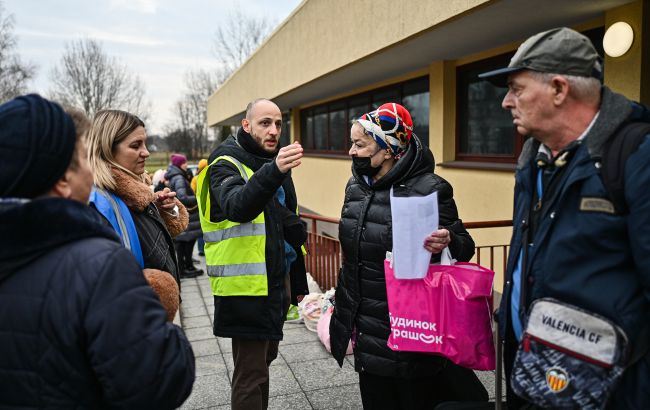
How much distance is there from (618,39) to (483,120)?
8.24 ft

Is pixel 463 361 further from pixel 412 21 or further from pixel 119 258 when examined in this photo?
pixel 412 21

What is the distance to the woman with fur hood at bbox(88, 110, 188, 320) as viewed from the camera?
7.33ft

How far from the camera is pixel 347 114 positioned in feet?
39.4

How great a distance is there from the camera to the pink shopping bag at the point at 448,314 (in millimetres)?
2291

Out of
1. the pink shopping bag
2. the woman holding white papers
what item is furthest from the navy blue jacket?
the woman holding white papers

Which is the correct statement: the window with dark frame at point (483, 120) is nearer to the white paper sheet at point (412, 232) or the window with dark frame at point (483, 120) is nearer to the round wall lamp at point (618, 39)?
the round wall lamp at point (618, 39)

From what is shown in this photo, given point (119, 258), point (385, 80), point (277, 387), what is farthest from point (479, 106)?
point (119, 258)

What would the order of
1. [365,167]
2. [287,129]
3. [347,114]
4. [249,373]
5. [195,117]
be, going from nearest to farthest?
Answer: [365,167], [249,373], [347,114], [287,129], [195,117]

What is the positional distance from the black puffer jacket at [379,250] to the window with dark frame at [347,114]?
16.8ft

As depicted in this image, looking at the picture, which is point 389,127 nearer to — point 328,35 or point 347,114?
point 328,35

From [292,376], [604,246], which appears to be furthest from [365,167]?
[292,376]

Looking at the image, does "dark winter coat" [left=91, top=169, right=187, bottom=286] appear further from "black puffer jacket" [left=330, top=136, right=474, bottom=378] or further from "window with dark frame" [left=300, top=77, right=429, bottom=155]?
"window with dark frame" [left=300, top=77, right=429, bottom=155]

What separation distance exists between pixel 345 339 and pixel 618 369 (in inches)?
60.9

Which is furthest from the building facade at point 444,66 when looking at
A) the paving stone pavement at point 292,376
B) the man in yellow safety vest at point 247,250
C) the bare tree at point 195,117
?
the bare tree at point 195,117
